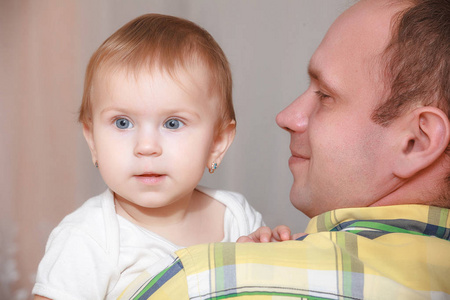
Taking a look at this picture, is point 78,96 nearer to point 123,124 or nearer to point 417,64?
point 123,124

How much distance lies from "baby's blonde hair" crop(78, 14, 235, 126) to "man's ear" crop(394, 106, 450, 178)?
510mm

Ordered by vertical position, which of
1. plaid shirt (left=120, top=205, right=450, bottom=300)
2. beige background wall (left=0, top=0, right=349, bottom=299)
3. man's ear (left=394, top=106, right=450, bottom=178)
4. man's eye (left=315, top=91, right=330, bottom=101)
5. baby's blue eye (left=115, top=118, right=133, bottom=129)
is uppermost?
beige background wall (left=0, top=0, right=349, bottom=299)

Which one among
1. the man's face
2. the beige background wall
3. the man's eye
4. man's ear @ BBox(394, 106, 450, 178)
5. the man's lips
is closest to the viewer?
man's ear @ BBox(394, 106, 450, 178)

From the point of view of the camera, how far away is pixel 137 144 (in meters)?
1.36

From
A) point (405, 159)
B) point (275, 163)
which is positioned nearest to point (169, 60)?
point (405, 159)

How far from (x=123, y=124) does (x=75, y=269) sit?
369 mm

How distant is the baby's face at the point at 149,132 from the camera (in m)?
1.37

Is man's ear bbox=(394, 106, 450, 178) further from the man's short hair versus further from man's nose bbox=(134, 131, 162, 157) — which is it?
man's nose bbox=(134, 131, 162, 157)

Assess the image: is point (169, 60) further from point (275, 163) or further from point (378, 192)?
point (275, 163)

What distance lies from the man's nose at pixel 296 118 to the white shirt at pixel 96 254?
0.46 metres

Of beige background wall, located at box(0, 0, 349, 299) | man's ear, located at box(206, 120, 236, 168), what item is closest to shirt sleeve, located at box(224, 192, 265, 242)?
man's ear, located at box(206, 120, 236, 168)

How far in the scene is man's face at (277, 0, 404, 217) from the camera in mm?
1331

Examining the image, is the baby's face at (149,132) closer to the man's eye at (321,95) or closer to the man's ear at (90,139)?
the man's ear at (90,139)

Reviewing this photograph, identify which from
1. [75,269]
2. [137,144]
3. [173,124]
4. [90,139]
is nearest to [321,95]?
[173,124]
